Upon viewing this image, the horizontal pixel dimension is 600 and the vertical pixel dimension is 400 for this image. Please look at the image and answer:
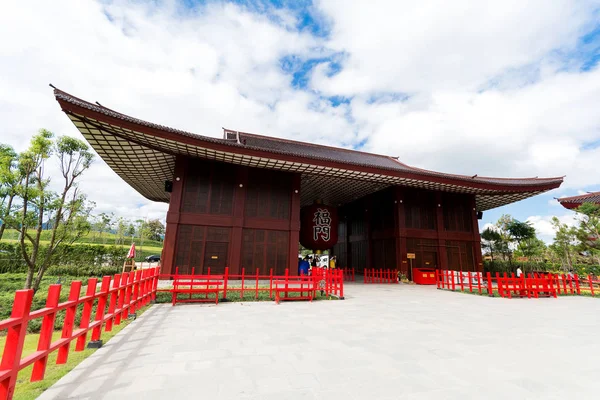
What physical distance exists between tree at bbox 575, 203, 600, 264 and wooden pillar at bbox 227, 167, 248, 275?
63.2 feet

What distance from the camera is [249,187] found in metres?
13.2

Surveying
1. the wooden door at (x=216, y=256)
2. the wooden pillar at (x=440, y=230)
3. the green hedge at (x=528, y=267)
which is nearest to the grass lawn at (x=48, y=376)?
the wooden door at (x=216, y=256)

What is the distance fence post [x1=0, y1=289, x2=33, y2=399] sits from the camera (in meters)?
2.14

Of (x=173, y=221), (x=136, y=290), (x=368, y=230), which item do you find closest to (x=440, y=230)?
(x=368, y=230)

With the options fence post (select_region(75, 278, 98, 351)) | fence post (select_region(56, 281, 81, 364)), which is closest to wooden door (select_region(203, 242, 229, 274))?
fence post (select_region(75, 278, 98, 351))

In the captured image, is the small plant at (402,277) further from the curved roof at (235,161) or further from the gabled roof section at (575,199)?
the gabled roof section at (575,199)

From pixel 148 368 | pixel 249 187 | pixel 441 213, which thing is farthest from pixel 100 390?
pixel 441 213

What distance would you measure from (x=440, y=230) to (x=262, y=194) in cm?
1137

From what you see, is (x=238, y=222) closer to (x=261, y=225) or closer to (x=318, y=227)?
(x=261, y=225)

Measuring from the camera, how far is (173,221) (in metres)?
11.7

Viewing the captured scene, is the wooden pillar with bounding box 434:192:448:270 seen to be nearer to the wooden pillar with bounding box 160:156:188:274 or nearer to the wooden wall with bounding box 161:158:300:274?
the wooden wall with bounding box 161:158:300:274

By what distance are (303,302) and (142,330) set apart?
4.75 metres

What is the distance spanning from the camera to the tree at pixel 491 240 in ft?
73.9

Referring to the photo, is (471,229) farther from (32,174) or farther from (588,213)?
(32,174)
